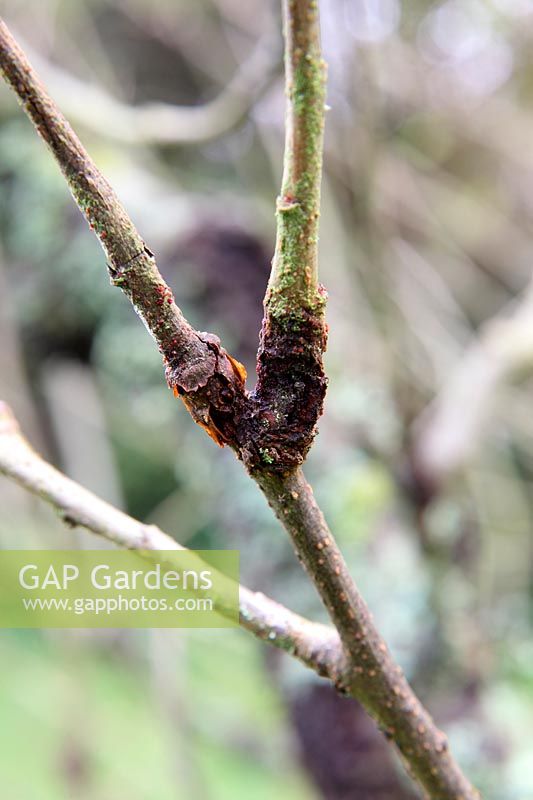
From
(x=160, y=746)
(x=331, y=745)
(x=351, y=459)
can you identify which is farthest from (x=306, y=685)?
(x=160, y=746)

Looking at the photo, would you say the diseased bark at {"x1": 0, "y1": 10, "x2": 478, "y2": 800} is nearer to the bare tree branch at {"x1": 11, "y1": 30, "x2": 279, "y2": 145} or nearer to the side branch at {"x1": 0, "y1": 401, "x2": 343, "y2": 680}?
the side branch at {"x1": 0, "y1": 401, "x2": 343, "y2": 680}

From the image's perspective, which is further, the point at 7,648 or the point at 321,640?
the point at 7,648

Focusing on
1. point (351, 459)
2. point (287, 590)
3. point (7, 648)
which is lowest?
point (287, 590)

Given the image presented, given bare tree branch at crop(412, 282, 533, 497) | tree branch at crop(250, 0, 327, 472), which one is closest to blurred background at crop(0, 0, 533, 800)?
bare tree branch at crop(412, 282, 533, 497)

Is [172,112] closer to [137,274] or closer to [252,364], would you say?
[252,364]

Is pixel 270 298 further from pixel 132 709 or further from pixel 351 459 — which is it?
pixel 132 709

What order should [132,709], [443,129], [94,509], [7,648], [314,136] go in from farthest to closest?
[7,648], [132,709], [443,129], [94,509], [314,136]

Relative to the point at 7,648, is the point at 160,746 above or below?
below

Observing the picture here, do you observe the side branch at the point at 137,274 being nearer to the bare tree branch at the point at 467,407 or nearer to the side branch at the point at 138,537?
the side branch at the point at 138,537

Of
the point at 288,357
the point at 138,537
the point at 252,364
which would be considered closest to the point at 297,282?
the point at 288,357
